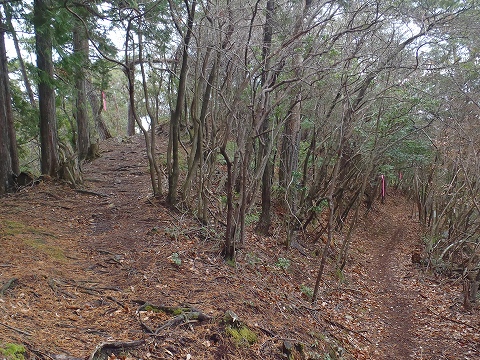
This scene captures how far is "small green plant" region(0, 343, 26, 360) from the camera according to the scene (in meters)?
2.40

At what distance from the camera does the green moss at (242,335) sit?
3.93m

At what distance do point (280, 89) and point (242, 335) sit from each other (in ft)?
14.8

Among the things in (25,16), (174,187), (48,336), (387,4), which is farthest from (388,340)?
(25,16)

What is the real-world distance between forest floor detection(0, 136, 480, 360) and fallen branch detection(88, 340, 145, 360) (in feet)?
0.05

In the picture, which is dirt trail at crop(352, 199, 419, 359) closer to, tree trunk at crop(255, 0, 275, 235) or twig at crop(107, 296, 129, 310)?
tree trunk at crop(255, 0, 275, 235)

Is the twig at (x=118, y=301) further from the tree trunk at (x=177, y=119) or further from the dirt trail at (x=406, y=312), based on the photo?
the dirt trail at (x=406, y=312)

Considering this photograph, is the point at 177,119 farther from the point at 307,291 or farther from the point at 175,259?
the point at 307,291

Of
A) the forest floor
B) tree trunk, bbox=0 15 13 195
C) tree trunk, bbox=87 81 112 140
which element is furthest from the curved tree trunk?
tree trunk, bbox=87 81 112 140

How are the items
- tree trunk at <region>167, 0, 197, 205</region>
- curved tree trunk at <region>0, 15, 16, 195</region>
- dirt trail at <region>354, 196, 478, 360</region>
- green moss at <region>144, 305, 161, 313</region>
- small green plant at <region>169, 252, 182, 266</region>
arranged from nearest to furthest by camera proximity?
green moss at <region>144, 305, 161, 313</region>
small green plant at <region>169, 252, 182, 266</region>
tree trunk at <region>167, 0, 197, 205</region>
dirt trail at <region>354, 196, 478, 360</region>
curved tree trunk at <region>0, 15, 16, 195</region>

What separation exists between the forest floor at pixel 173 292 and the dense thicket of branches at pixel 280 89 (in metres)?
0.71

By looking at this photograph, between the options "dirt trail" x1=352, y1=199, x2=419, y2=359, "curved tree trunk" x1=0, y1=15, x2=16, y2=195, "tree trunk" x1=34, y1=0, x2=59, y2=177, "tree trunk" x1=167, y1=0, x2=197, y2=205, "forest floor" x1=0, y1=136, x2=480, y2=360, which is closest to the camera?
"forest floor" x1=0, y1=136, x2=480, y2=360

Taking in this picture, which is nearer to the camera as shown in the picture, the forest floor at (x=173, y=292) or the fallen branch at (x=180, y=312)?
the forest floor at (x=173, y=292)

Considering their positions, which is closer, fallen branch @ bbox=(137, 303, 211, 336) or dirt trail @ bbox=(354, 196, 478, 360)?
fallen branch @ bbox=(137, 303, 211, 336)

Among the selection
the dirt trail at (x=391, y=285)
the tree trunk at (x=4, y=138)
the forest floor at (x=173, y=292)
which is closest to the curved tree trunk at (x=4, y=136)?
the tree trunk at (x=4, y=138)
